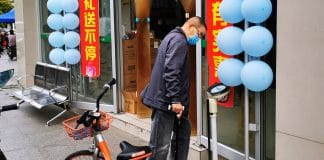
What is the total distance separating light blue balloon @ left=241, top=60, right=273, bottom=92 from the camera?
13.1 feet

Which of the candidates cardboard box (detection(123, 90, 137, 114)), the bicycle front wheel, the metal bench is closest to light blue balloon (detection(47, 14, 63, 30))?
the metal bench

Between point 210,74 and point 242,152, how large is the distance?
91 centimetres

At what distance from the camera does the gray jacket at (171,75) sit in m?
4.06

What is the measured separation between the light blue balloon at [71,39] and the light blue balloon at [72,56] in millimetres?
106

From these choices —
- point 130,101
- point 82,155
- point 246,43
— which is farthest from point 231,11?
point 130,101

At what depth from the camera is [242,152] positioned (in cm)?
486

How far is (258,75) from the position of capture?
398 centimetres

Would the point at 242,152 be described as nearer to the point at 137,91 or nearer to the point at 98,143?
the point at 98,143

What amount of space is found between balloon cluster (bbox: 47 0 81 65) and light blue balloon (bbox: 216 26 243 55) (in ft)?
13.6

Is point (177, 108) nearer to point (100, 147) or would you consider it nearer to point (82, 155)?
point (100, 147)

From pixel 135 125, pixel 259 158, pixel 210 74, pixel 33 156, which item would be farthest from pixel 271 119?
Result: pixel 33 156

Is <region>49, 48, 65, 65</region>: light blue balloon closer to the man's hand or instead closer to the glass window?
the glass window

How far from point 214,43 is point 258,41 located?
3.10ft

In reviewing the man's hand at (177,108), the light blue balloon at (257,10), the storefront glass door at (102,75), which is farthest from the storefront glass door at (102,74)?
the light blue balloon at (257,10)
